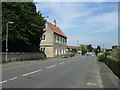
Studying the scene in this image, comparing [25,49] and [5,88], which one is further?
[25,49]

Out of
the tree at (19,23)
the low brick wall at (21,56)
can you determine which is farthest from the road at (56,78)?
Result: the tree at (19,23)

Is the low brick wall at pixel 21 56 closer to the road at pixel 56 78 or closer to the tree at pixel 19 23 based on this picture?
the tree at pixel 19 23

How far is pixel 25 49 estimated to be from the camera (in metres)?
41.6

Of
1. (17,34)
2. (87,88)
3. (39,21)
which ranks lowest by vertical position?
(87,88)

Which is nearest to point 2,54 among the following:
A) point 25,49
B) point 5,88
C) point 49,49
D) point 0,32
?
point 0,32

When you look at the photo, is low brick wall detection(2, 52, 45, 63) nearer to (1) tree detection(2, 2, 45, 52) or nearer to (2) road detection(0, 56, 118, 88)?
(1) tree detection(2, 2, 45, 52)

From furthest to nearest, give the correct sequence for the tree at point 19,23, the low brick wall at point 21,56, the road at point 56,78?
1. the tree at point 19,23
2. the low brick wall at point 21,56
3. the road at point 56,78

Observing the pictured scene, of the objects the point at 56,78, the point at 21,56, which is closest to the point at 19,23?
the point at 21,56

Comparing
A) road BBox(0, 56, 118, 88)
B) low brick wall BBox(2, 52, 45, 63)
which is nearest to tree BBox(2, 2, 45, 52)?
low brick wall BBox(2, 52, 45, 63)

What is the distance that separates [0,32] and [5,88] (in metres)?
22.7

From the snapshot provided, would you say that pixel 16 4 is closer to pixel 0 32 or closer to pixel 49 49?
pixel 0 32

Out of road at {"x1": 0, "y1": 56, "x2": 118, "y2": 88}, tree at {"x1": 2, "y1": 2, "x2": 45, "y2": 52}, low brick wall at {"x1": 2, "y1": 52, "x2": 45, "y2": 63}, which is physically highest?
tree at {"x1": 2, "y1": 2, "x2": 45, "y2": 52}

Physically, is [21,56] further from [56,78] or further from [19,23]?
[56,78]

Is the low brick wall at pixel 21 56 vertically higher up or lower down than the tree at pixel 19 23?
lower down
